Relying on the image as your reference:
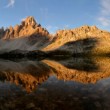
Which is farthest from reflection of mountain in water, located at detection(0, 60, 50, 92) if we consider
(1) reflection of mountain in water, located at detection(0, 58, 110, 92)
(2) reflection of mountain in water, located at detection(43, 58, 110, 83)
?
(2) reflection of mountain in water, located at detection(43, 58, 110, 83)

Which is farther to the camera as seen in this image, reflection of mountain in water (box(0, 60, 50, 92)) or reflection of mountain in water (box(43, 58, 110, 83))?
reflection of mountain in water (box(43, 58, 110, 83))

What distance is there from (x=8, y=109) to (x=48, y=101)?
6.38m

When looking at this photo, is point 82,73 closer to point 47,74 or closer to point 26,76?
point 47,74

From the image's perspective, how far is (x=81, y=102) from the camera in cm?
3222

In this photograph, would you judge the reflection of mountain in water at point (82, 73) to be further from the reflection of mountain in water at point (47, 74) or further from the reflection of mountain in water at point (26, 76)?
the reflection of mountain in water at point (26, 76)

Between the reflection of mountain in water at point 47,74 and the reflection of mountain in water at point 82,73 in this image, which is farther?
the reflection of mountain in water at point 82,73

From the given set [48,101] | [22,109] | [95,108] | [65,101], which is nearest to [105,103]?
[95,108]

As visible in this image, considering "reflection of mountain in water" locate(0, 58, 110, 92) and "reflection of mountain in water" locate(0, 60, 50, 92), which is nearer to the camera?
"reflection of mountain in water" locate(0, 60, 50, 92)

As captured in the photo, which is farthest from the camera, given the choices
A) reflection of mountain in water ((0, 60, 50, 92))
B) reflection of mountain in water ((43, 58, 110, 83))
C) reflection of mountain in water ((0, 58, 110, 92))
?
reflection of mountain in water ((43, 58, 110, 83))

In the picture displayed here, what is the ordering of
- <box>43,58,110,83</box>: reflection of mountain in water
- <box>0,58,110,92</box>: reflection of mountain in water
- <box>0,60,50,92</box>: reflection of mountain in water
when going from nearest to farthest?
<box>0,60,50,92</box>: reflection of mountain in water
<box>0,58,110,92</box>: reflection of mountain in water
<box>43,58,110,83</box>: reflection of mountain in water

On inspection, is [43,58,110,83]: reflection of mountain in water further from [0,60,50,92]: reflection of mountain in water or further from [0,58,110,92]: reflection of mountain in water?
[0,60,50,92]: reflection of mountain in water

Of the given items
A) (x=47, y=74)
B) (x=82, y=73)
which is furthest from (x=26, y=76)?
(x=82, y=73)

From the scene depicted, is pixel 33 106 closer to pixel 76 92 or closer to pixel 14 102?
pixel 14 102

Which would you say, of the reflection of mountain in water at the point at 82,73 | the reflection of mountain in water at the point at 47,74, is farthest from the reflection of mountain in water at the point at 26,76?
the reflection of mountain in water at the point at 82,73
